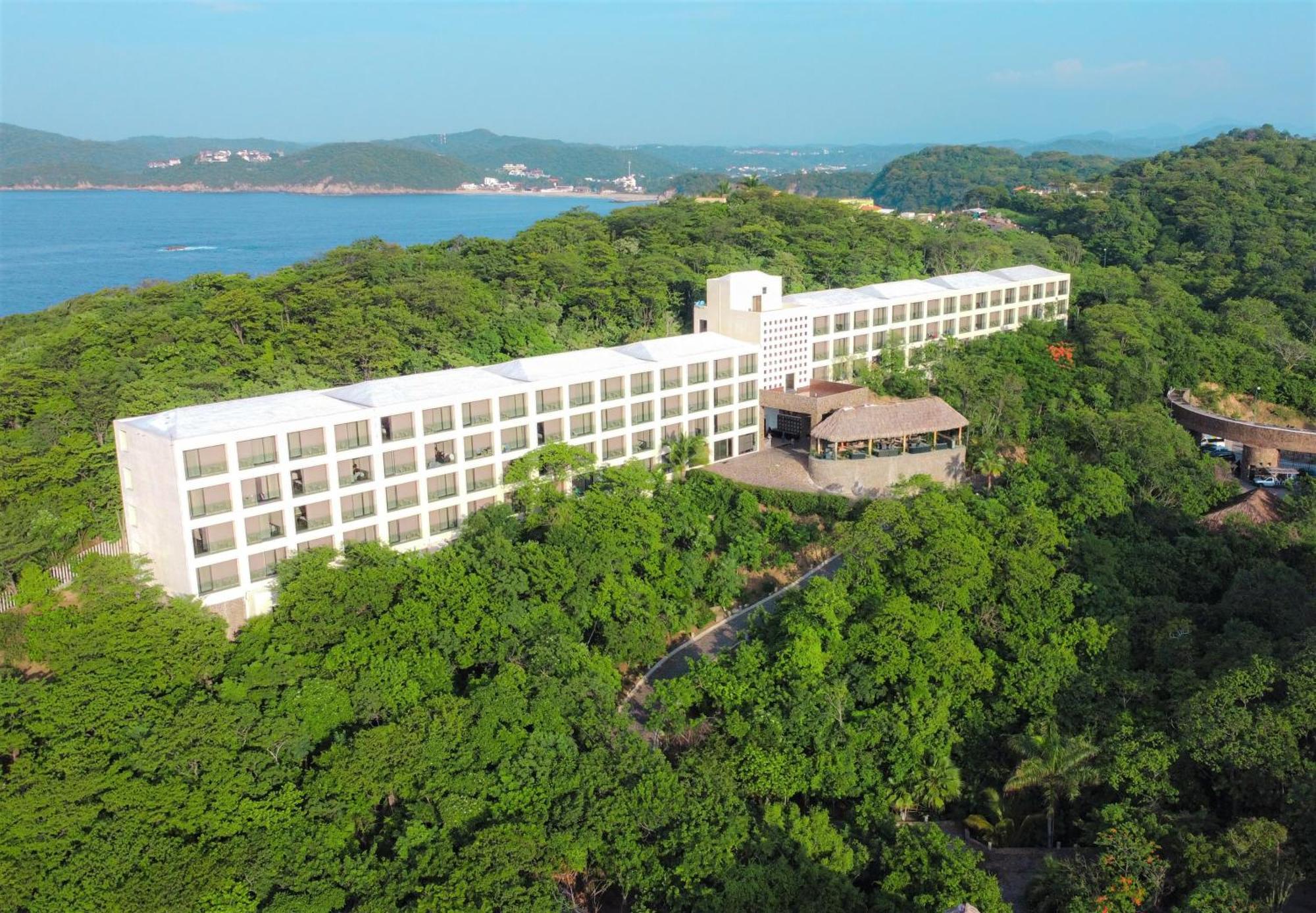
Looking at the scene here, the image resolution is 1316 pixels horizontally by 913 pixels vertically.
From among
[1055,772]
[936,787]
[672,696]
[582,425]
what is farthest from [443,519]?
[1055,772]

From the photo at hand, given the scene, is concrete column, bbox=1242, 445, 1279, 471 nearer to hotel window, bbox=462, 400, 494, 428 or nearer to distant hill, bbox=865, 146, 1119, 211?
hotel window, bbox=462, 400, 494, 428

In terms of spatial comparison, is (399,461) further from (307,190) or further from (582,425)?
(307,190)

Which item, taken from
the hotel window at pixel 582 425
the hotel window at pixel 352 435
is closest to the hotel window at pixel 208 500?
the hotel window at pixel 352 435

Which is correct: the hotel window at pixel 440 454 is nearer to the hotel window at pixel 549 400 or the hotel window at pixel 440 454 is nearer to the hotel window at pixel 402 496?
the hotel window at pixel 402 496

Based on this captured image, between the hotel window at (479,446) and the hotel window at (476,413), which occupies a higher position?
the hotel window at (476,413)

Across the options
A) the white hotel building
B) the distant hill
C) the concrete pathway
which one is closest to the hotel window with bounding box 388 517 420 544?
the white hotel building
